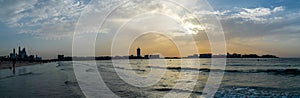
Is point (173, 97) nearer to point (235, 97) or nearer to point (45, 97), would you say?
point (235, 97)

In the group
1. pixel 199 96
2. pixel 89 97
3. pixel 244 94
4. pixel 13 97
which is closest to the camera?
pixel 13 97

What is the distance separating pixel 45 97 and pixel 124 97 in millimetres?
4429

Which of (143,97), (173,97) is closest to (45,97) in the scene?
(143,97)

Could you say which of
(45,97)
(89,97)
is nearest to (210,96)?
(89,97)

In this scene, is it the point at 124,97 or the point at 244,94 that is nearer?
the point at 124,97

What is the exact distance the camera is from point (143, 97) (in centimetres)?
1502

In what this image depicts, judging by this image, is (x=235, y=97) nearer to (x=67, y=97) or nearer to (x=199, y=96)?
(x=199, y=96)

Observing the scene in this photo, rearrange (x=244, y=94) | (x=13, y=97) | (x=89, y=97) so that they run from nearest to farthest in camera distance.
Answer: (x=13, y=97) < (x=89, y=97) < (x=244, y=94)

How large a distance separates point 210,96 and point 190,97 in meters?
1.50

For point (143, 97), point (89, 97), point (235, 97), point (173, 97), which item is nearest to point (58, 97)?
point (89, 97)

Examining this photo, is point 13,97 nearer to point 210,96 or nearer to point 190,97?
point 190,97

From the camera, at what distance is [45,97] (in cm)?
1359

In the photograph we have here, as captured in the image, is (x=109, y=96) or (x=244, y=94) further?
(x=244, y=94)

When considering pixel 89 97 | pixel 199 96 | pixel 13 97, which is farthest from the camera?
pixel 199 96
